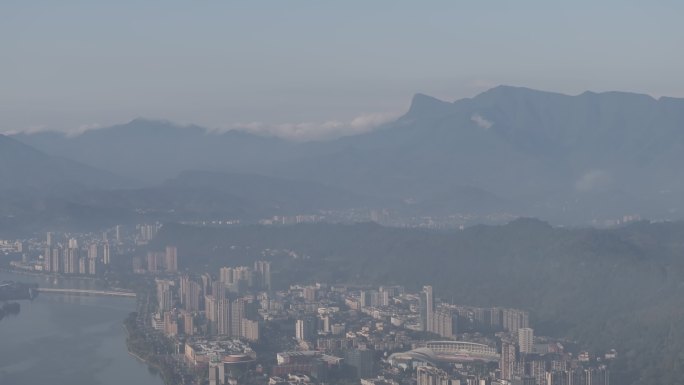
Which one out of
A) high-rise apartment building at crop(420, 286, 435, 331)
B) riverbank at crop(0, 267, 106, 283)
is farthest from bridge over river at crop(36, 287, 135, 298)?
high-rise apartment building at crop(420, 286, 435, 331)

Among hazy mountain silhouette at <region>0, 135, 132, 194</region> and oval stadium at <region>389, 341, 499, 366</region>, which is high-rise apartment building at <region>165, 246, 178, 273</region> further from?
hazy mountain silhouette at <region>0, 135, 132, 194</region>

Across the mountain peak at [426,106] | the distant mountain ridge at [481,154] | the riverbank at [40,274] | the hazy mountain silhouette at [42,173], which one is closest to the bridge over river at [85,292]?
the riverbank at [40,274]

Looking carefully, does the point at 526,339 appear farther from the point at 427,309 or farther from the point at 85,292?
the point at 85,292

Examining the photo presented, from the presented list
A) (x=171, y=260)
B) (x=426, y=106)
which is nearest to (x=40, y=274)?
(x=171, y=260)

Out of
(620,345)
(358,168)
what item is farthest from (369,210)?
(620,345)

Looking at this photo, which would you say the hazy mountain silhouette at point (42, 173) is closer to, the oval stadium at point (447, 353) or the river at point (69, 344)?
the river at point (69, 344)
